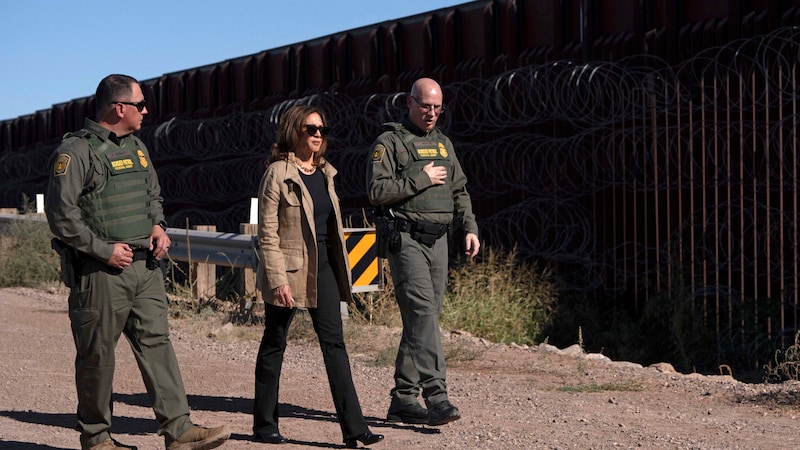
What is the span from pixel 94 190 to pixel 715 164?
22.3 ft

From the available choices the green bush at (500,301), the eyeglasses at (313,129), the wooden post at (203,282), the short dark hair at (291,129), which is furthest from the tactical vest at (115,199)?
the wooden post at (203,282)

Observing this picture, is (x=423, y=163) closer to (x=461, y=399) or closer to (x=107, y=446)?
(x=461, y=399)

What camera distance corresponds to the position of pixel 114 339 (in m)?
5.41

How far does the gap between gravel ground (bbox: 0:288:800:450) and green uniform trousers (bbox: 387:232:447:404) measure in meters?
0.23

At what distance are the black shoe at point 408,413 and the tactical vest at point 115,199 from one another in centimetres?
188

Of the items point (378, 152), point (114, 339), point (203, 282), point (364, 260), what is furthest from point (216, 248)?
point (114, 339)

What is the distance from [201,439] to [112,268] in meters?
0.92

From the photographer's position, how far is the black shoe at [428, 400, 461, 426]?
6281 mm

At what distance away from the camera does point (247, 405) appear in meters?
7.27

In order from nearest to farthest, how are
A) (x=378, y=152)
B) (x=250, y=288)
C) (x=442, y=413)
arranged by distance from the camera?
(x=442, y=413) → (x=378, y=152) → (x=250, y=288)

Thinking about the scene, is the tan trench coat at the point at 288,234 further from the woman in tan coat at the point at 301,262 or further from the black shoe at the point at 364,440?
the black shoe at the point at 364,440

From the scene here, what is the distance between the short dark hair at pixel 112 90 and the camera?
543 centimetres

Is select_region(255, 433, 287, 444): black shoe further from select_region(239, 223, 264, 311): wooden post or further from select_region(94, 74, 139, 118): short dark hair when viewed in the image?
select_region(239, 223, 264, 311): wooden post

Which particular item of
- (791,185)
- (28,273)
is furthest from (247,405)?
(28,273)
